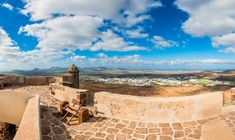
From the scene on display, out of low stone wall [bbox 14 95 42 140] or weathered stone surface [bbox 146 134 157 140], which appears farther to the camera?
weathered stone surface [bbox 146 134 157 140]

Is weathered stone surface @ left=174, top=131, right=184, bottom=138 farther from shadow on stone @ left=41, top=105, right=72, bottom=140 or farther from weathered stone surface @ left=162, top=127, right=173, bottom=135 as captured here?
shadow on stone @ left=41, top=105, right=72, bottom=140

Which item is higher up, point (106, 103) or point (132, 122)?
point (106, 103)

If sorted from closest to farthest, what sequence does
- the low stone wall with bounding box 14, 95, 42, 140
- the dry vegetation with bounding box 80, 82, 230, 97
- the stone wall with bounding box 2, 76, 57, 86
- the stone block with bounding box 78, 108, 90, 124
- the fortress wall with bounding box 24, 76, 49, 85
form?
the low stone wall with bounding box 14, 95, 42, 140, the stone block with bounding box 78, 108, 90, 124, the stone wall with bounding box 2, 76, 57, 86, the fortress wall with bounding box 24, 76, 49, 85, the dry vegetation with bounding box 80, 82, 230, 97

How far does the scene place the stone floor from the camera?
4876mm

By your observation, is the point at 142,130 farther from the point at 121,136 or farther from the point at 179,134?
the point at 179,134

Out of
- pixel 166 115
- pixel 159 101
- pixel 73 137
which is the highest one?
pixel 159 101

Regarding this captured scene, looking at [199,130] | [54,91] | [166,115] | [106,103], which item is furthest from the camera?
[54,91]

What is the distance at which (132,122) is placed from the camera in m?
5.75

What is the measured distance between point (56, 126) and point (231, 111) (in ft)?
19.2

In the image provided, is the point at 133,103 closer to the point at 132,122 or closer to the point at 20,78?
the point at 132,122

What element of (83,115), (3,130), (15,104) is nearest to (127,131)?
(83,115)

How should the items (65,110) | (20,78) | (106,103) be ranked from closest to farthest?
(106,103) < (65,110) < (20,78)

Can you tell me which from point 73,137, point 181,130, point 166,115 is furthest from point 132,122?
point 73,137

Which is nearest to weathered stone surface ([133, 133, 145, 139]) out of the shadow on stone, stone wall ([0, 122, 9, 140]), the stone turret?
the shadow on stone
